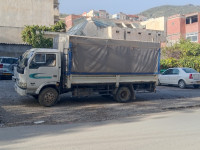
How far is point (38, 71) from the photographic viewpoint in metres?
9.62

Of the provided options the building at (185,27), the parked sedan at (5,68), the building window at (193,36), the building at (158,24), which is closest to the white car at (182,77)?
the parked sedan at (5,68)

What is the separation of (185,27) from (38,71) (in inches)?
1781

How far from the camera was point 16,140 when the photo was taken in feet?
19.3

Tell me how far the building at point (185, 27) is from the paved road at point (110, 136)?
136 ft

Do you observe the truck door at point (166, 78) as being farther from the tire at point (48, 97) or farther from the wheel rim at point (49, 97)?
the wheel rim at point (49, 97)

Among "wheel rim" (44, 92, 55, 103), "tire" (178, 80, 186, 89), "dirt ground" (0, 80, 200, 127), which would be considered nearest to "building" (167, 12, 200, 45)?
"tire" (178, 80, 186, 89)

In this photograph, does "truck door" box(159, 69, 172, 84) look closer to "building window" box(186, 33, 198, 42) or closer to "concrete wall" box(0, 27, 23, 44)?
"concrete wall" box(0, 27, 23, 44)

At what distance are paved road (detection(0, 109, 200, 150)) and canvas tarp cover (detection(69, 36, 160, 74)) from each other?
10.7 feet

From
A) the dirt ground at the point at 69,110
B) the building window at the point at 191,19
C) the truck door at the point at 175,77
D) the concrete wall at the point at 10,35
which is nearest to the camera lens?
the dirt ground at the point at 69,110

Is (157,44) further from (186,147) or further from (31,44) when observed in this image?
(31,44)

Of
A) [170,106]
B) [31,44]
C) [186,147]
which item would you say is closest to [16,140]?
[186,147]

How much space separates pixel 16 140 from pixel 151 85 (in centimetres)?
782

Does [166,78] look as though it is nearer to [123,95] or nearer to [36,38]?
[123,95]

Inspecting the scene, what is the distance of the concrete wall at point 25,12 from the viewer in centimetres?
3712
